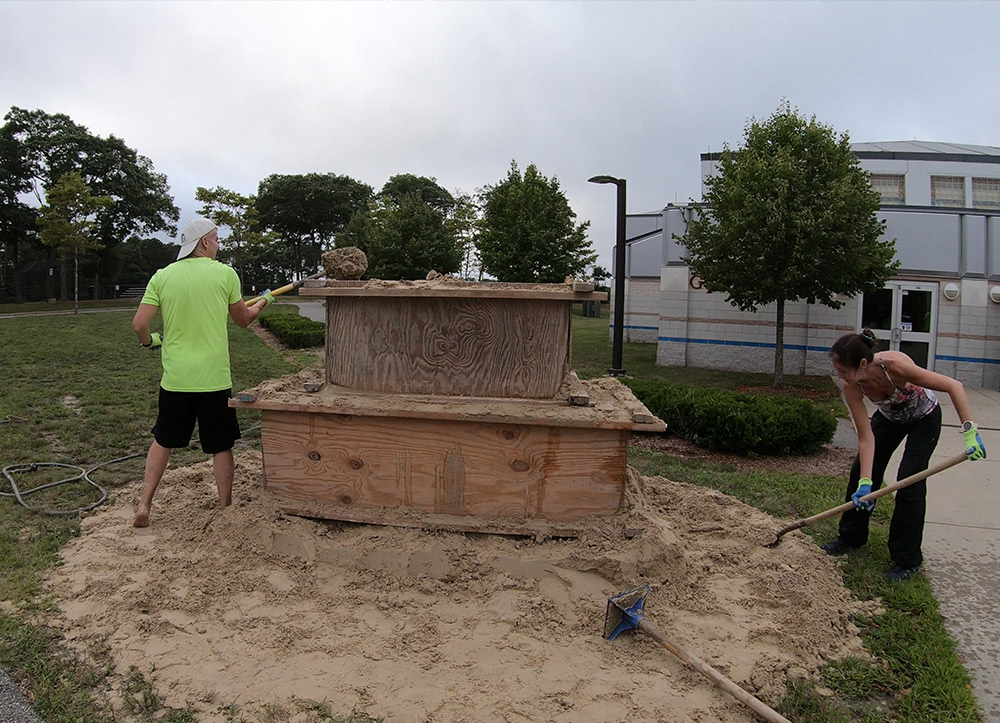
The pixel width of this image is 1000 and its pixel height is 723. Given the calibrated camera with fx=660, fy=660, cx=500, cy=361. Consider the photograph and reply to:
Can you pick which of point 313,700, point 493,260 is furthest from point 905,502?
point 493,260

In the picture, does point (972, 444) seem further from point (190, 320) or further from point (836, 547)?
point (190, 320)

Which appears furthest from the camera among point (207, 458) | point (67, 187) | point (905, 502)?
point (67, 187)

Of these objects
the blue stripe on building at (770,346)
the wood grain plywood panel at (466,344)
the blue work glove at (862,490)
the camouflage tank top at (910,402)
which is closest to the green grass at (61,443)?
the wood grain plywood panel at (466,344)

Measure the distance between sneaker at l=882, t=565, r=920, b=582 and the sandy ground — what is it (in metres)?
0.30

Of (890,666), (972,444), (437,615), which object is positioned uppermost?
(972,444)

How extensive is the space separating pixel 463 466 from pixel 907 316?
13132 mm

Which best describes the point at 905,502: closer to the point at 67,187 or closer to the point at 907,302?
the point at 907,302

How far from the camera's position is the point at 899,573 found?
3.78m

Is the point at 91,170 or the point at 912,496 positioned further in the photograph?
the point at 91,170

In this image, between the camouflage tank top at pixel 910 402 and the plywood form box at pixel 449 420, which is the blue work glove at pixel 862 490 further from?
the plywood form box at pixel 449 420

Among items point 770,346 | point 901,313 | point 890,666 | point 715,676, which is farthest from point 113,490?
point 901,313

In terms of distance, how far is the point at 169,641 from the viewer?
2.88 metres

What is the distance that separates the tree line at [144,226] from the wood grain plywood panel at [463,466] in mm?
16940

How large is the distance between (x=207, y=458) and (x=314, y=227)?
44206 millimetres
